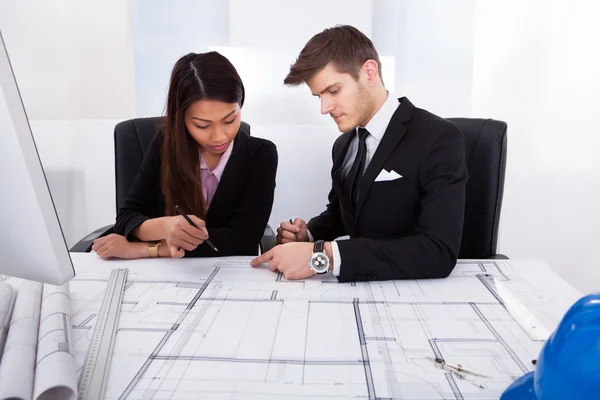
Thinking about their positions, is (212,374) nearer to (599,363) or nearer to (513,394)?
(513,394)

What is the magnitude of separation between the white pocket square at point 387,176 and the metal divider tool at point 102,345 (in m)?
0.75

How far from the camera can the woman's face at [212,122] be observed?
1.62 meters

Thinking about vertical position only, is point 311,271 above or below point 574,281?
above

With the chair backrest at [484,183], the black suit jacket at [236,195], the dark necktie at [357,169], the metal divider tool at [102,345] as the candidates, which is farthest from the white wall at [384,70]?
the metal divider tool at [102,345]

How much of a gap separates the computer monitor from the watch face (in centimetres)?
71

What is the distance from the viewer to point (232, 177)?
1846 mm

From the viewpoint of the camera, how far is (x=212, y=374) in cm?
85

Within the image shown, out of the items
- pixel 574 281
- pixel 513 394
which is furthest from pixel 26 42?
pixel 574 281

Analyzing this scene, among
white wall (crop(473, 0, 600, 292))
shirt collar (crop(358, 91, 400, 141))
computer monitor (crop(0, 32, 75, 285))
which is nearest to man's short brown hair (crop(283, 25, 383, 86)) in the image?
shirt collar (crop(358, 91, 400, 141))

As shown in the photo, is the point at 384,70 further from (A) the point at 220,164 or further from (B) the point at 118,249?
(B) the point at 118,249

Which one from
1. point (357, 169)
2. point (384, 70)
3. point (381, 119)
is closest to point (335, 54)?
point (381, 119)

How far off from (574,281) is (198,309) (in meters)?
2.44

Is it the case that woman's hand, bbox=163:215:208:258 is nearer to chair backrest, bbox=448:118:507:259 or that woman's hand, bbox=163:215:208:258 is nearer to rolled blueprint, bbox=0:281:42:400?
rolled blueprint, bbox=0:281:42:400

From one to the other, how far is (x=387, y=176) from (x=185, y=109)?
665 millimetres
